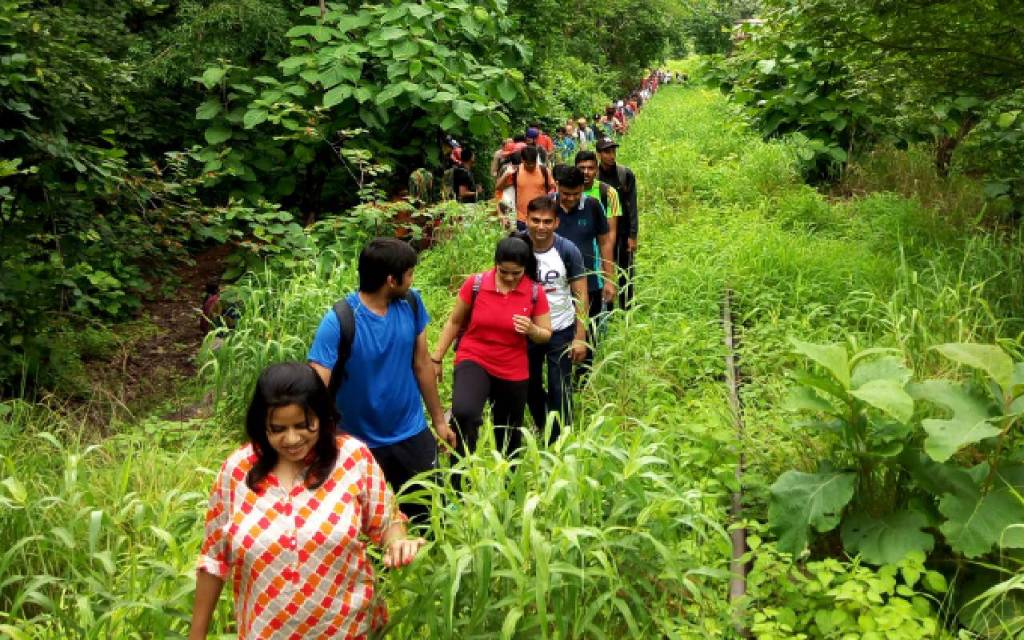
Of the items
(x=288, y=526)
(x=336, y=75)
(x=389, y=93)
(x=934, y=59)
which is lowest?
(x=288, y=526)

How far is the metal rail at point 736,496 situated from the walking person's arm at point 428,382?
4.81 ft

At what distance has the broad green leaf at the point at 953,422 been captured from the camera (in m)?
3.45

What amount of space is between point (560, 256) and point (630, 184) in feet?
7.71

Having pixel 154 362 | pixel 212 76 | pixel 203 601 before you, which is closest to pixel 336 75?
pixel 212 76

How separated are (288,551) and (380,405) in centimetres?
144

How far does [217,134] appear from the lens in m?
9.12

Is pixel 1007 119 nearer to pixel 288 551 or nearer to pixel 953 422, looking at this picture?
pixel 953 422

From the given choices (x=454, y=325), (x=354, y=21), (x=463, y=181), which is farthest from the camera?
(x=463, y=181)

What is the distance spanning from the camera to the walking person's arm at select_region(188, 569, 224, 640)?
2.58 metres

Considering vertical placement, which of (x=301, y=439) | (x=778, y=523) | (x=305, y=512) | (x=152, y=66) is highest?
(x=152, y=66)

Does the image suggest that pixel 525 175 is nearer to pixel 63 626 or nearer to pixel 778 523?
pixel 778 523

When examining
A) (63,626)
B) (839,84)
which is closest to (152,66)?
(63,626)

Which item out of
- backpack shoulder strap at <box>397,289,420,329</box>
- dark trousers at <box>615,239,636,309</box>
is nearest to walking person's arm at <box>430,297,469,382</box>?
backpack shoulder strap at <box>397,289,420,329</box>

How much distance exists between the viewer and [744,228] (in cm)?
1002
